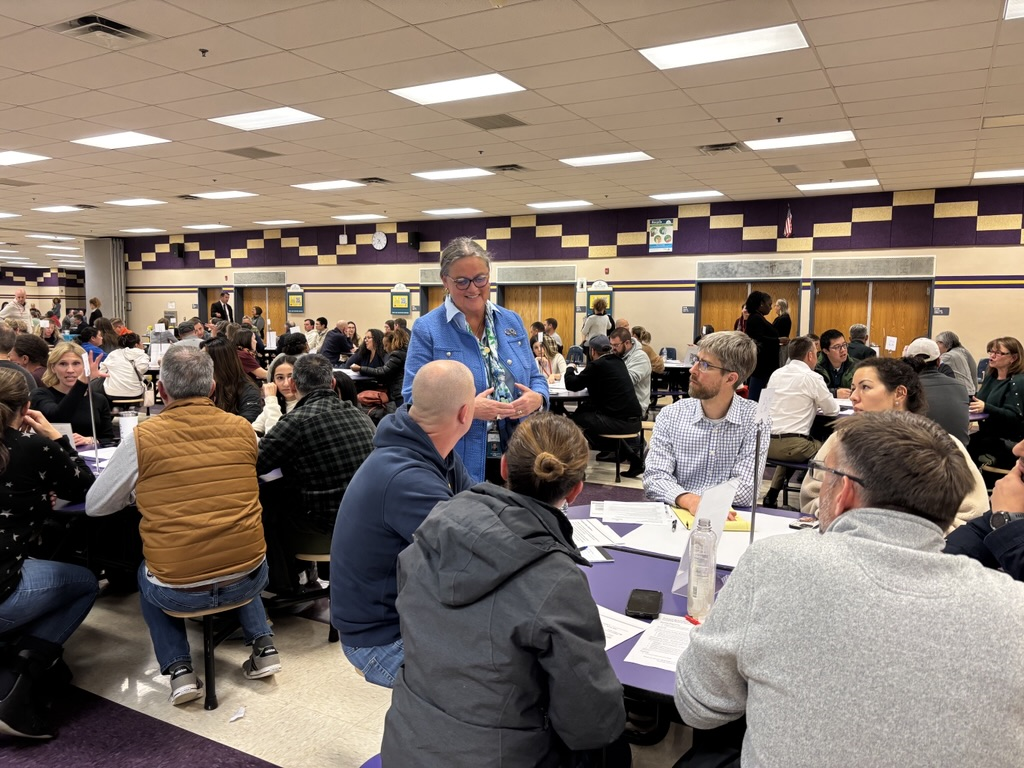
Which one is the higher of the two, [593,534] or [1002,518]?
[1002,518]

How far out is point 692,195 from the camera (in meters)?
10.7

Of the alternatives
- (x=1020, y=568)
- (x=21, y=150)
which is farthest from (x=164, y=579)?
(x=21, y=150)

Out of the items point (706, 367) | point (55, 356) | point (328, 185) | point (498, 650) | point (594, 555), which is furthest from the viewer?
point (328, 185)

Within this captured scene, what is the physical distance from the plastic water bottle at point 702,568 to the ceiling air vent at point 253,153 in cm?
720

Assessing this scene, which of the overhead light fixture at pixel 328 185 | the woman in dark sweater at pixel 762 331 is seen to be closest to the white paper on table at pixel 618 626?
the woman in dark sweater at pixel 762 331

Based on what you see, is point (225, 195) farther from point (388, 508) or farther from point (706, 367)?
point (388, 508)

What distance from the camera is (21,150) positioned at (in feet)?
25.4

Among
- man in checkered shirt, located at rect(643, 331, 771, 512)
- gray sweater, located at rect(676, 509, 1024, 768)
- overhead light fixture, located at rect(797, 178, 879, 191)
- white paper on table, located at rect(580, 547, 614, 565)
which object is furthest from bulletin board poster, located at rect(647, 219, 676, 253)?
gray sweater, located at rect(676, 509, 1024, 768)

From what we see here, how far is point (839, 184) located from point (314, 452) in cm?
906

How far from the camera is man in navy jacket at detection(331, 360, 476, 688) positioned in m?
1.85

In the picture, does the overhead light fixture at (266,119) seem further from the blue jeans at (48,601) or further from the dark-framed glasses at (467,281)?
the blue jeans at (48,601)

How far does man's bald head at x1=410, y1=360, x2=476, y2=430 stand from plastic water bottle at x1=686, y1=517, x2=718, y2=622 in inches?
29.5

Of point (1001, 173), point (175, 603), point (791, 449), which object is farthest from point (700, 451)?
point (1001, 173)

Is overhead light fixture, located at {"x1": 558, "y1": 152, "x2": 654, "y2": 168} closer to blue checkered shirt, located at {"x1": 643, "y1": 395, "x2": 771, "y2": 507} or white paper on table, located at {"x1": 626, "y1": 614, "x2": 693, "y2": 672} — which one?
blue checkered shirt, located at {"x1": 643, "y1": 395, "x2": 771, "y2": 507}
